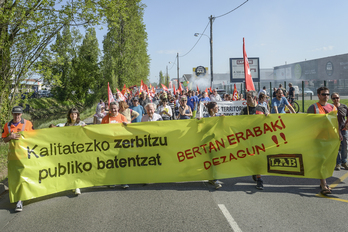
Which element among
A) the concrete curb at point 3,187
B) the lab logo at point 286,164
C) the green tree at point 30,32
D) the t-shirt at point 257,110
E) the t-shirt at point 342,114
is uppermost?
the green tree at point 30,32

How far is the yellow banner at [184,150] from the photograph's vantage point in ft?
18.5

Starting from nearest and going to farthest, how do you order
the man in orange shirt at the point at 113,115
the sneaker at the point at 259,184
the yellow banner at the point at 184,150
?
the yellow banner at the point at 184,150, the sneaker at the point at 259,184, the man in orange shirt at the point at 113,115

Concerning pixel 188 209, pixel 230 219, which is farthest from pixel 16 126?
pixel 230 219

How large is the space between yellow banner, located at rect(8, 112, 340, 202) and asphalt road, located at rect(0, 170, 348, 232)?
0.95 ft

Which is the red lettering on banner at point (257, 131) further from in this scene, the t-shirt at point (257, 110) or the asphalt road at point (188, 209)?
the asphalt road at point (188, 209)

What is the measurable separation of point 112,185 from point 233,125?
268 centimetres

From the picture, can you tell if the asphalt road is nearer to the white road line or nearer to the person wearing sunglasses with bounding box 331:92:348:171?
the white road line

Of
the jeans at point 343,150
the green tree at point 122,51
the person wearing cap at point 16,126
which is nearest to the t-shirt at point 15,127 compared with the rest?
the person wearing cap at point 16,126

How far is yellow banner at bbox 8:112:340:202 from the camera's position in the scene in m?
5.62

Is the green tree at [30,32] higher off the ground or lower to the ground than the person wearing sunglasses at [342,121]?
higher

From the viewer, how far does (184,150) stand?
233 inches

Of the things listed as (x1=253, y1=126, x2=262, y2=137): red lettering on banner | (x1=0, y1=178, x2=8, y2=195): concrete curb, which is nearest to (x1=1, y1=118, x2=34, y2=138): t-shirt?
(x1=0, y1=178, x2=8, y2=195): concrete curb

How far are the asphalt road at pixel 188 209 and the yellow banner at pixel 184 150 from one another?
0.95 ft

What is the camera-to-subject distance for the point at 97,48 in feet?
178
